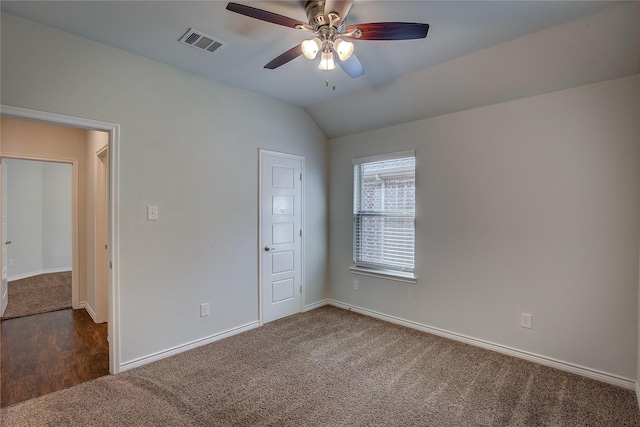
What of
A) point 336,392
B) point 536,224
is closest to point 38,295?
point 336,392

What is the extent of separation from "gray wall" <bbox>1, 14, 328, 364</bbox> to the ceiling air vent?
54cm

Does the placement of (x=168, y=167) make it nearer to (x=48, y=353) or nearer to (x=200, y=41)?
(x=200, y=41)

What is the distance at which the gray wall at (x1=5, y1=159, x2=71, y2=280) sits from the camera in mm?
6051

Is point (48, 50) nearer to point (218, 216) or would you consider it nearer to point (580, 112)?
point (218, 216)

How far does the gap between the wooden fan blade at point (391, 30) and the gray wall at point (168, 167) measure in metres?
1.89

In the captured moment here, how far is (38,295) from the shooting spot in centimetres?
492

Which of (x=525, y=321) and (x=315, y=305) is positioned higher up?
(x=525, y=321)

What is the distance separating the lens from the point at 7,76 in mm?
2117

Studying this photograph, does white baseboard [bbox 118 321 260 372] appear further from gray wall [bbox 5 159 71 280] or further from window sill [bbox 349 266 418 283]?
gray wall [bbox 5 159 71 280]

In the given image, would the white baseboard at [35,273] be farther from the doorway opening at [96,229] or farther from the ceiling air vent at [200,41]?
the ceiling air vent at [200,41]

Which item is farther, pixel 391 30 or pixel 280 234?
pixel 280 234

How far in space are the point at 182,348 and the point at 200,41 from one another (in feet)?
9.00

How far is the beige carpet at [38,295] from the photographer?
4219mm

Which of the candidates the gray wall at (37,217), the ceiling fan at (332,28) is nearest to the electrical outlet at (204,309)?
the ceiling fan at (332,28)
